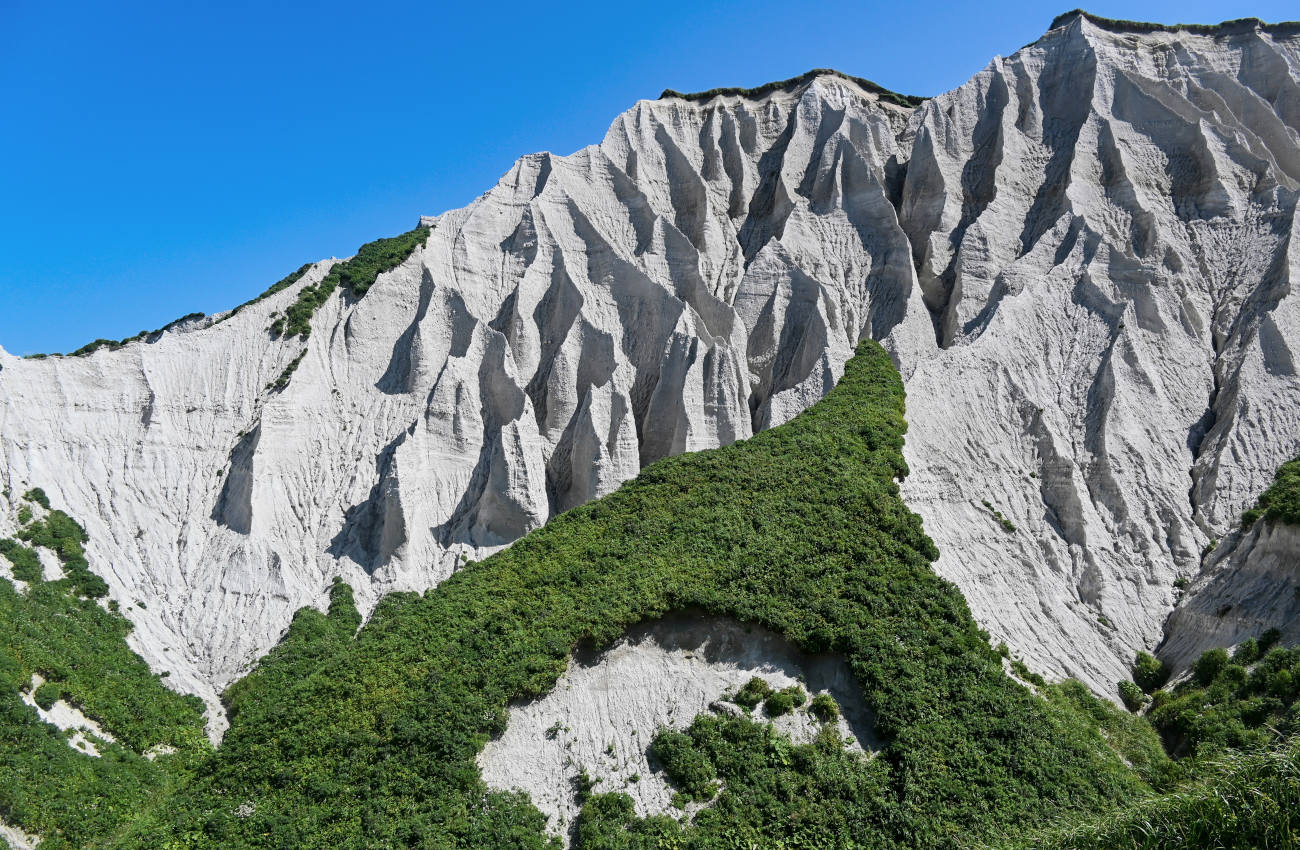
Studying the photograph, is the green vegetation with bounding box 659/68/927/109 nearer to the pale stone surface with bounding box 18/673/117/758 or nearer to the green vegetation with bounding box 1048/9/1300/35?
the green vegetation with bounding box 1048/9/1300/35

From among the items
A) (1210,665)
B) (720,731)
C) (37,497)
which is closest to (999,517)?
(1210,665)

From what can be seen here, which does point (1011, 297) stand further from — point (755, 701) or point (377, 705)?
point (377, 705)

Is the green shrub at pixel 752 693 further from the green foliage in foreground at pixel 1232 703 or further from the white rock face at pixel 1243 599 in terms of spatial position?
the white rock face at pixel 1243 599

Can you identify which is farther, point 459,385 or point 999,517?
point 459,385

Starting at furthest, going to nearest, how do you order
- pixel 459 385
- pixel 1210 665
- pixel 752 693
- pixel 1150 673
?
pixel 459 385, pixel 1150 673, pixel 1210 665, pixel 752 693

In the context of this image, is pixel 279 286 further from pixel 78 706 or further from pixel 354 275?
pixel 78 706

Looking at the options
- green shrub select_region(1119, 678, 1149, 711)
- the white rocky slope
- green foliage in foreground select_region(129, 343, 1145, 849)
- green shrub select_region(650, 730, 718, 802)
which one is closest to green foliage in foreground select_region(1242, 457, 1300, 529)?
the white rocky slope
